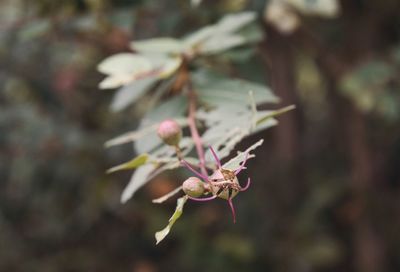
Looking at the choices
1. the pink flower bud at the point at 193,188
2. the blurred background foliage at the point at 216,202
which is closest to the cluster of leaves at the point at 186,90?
the pink flower bud at the point at 193,188

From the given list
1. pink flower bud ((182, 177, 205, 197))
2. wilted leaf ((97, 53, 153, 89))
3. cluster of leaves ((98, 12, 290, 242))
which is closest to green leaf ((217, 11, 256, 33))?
cluster of leaves ((98, 12, 290, 242))

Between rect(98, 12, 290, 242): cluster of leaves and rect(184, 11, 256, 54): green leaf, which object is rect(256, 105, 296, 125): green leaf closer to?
rect(98, 12, 290, 242): cluster of leaves

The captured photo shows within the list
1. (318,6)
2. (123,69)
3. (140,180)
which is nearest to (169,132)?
(140,180)

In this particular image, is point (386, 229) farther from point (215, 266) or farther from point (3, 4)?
point (3, 4)

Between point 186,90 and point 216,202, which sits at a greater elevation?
point 186,90

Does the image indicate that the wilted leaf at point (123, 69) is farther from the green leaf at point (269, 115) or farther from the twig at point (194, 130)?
the green leaf at point (269, 115)

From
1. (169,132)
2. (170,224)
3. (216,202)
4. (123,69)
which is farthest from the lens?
(216,202)

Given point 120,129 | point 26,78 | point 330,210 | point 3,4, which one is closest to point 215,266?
point 330,210

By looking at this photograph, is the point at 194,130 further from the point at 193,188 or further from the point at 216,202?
the point at 216,202
